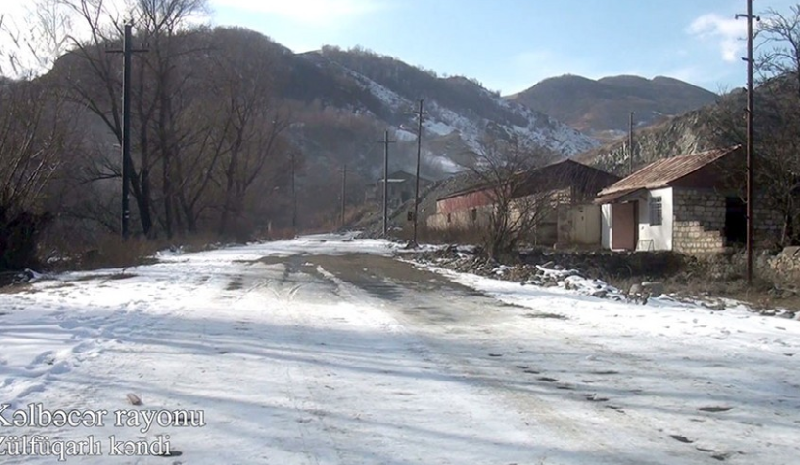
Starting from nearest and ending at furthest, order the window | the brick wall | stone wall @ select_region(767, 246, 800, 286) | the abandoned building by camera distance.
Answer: stone wall @ select_region(767, 246, 800, 286), the brick wall, the window, the abandoned building

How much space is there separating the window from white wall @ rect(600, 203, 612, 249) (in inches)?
130

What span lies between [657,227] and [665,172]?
335cm

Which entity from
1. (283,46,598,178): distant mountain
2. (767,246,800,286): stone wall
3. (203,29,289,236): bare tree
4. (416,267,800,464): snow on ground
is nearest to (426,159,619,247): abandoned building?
(767,246,800,286): stone wall

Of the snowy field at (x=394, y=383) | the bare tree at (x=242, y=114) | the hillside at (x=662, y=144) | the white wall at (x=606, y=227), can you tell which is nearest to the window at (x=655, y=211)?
the white wall at (x=606, y=227)

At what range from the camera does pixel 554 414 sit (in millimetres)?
6016

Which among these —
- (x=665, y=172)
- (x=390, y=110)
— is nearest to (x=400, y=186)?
(x=665, y=172)

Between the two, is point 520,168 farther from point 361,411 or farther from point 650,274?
point 361,411

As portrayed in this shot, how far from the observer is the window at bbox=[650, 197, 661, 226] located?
3322cm

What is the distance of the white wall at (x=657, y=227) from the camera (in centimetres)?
3195

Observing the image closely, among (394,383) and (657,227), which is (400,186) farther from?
(394,383)

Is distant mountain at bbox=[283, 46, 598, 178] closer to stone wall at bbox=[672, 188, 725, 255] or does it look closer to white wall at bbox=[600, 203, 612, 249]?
white wall at bbox=[600, 203, 612, 249]

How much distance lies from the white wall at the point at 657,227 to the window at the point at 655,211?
0.18m

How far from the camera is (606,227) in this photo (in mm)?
38281

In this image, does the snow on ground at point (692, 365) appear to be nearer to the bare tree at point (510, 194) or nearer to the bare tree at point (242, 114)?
the bare tree at point (510, 194)
